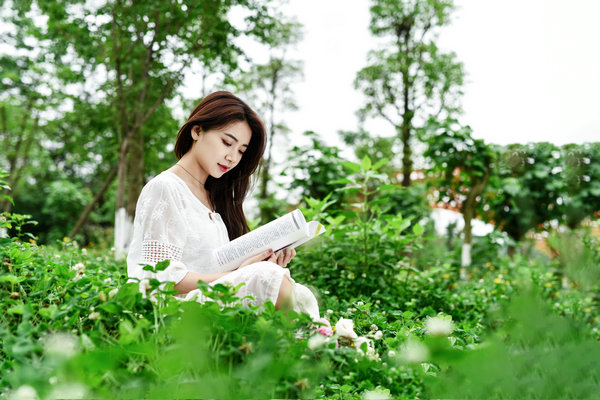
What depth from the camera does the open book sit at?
1920 mm

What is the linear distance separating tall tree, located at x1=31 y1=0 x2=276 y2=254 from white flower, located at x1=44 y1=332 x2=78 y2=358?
5.55 metres

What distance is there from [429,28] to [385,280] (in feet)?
30.4

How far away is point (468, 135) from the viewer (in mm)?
5465

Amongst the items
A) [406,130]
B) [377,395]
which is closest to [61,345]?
[377,395]

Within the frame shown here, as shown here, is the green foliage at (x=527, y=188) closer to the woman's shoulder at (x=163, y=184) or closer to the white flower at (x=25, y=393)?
the woman's shoulder at (x=163, y=184)

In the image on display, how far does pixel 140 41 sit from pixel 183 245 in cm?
655

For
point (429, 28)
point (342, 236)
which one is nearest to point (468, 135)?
point (342, 236)

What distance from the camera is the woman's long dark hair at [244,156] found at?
2.27 metres

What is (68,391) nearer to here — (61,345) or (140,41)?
(61,345)

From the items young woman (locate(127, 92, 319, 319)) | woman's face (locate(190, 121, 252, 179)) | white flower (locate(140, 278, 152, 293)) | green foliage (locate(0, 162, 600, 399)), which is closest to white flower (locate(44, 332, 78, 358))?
green foliage (locate(0, 162, 600, 399))

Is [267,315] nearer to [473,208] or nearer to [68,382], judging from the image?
[68,382]

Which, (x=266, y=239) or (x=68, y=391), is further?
(x=266, y=239)

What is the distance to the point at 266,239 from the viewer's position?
1.94 m

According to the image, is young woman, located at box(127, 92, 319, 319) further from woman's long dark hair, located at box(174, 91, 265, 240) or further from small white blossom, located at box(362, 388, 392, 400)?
→ small white blossom, located at box(362, 388, 392, 400)
